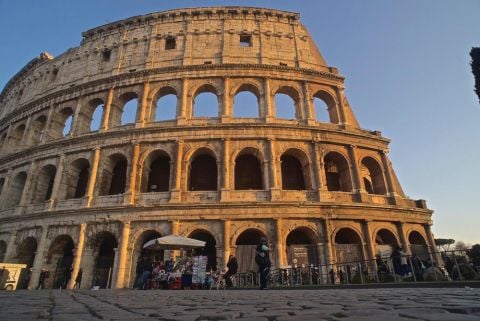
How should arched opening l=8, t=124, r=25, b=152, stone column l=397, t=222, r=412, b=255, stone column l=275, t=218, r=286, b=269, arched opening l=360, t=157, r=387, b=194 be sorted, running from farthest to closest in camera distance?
arched opening l=8, t=124, r=25, b=152 → arched opening l=360, t=157, r=387, b=194 → stone column l=397, t=222, r=412, b=255 → stone column l=275, t=218, r=286, b=269

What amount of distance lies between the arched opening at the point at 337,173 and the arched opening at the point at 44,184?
17997 mm

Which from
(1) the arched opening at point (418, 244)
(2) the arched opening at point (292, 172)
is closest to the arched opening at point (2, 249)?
(2) the arched opening at point (292, 172)

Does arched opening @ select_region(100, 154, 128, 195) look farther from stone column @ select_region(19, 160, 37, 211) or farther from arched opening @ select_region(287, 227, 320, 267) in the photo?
arched opening @ select_region(287, 227, 320, 267)

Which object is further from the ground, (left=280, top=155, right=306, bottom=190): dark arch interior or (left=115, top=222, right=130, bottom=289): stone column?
(left=280, top=155, right=306, bottom=190): dark arch interior

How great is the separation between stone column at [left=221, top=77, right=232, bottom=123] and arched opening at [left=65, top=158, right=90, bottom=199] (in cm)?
920

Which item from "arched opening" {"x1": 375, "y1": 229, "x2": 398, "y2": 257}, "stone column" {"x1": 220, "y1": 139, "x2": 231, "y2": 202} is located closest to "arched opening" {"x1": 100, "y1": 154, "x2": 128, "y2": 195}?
"stone column" {"x1": 220, "y1": 139, "x2": 231, "y2": 202}

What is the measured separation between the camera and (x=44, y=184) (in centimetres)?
1962

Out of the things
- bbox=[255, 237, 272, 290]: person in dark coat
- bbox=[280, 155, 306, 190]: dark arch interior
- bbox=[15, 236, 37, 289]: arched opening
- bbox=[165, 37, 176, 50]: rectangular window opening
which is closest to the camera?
bbox=[255, 237, 272, 290]: person in dark coat

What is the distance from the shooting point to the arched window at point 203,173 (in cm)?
1764

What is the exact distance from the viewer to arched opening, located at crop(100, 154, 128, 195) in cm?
1778

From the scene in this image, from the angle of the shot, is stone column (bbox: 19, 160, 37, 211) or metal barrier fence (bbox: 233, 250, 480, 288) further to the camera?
stone column (bbox: 19, 160, 37, 211)

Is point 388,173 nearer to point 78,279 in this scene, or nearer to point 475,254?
point 475,254

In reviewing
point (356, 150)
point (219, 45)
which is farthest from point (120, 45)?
point (356, 150)

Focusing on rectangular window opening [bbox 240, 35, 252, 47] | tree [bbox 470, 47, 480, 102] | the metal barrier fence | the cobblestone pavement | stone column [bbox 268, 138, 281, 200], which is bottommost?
the cobblestone pavement
